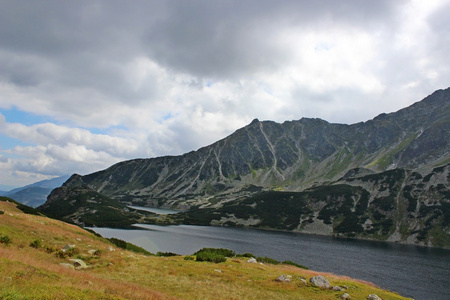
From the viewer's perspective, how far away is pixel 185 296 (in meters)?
21.9

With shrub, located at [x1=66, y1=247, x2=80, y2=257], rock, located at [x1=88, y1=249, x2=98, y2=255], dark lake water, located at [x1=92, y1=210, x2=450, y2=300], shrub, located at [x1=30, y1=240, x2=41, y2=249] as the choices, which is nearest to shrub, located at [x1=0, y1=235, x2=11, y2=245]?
shrub, located at [x1=30, y1=240, x2=41, y2=249]

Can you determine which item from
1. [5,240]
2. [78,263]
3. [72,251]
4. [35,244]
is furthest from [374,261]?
[5,240]

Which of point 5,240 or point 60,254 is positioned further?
point 60,254

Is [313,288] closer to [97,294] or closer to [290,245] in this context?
[97,294]

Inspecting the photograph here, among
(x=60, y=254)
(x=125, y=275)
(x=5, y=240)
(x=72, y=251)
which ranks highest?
(x=5, y=240)

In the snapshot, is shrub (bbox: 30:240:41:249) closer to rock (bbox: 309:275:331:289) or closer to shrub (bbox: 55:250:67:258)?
shrub (bbox: 55:250:67:258)

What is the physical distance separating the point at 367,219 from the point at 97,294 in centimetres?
18530

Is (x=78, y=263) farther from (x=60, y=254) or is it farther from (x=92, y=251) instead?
(x=92, y=251)

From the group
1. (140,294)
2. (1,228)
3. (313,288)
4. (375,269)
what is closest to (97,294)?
(140,294)

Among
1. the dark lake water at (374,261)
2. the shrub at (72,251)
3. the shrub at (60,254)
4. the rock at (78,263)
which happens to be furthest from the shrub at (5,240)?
the dark lake water at (374,261)

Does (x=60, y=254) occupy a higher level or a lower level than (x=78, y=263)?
higher

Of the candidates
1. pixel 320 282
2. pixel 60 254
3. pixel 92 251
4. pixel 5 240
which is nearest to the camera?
pixel 5 240

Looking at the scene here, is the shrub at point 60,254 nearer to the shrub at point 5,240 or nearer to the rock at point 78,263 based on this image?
the rock at point 78,263

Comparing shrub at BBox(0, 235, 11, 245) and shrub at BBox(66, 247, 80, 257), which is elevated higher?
shrub at BBox(0, 235, 11, 245)
